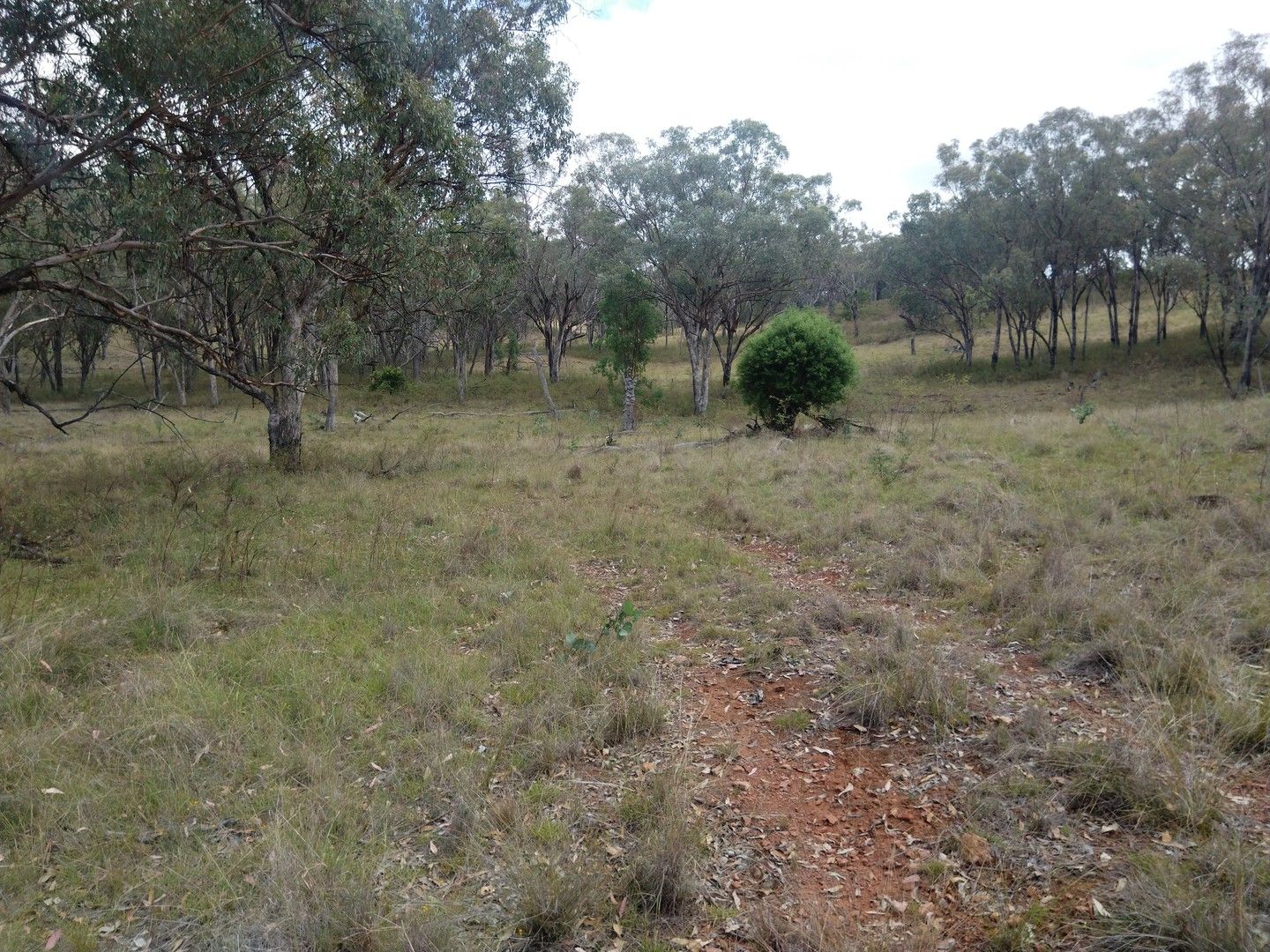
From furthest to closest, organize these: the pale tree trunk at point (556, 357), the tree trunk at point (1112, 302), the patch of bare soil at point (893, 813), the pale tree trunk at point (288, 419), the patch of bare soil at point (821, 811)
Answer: the pale tree trunk at point (556, 357), the tree trunk at point (1112, 302), the pale tree trunk at point (288, 419), the patch of bare soil at point (821, 811), the patch of bare soil at point (893, 813)

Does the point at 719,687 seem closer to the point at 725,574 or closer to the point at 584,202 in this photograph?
the point at 725,574

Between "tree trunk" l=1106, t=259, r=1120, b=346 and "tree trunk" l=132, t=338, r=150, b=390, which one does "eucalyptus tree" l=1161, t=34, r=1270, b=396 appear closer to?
"tree trunk" l=1106, t=259, r=1120, b=346

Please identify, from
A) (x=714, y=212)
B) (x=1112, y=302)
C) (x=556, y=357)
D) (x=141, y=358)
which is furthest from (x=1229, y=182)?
(x=141, y=358)

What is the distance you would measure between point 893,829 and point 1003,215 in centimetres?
4330

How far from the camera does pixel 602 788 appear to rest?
4.03m

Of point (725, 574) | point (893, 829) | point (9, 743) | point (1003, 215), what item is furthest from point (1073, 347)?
point (9, 743)

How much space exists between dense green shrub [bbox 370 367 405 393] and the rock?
3656 cm

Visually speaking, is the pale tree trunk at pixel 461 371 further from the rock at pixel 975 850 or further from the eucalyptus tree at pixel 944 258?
the rock at pixel 975 850

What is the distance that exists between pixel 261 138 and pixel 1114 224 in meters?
39.0

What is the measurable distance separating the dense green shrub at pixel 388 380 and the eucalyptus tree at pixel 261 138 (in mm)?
21921

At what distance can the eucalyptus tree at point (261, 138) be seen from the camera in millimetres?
7617

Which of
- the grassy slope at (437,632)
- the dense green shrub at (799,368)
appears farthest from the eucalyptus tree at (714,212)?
the grassy slope at (437,632)

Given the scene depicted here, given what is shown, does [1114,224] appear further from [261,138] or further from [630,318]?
[261,138]

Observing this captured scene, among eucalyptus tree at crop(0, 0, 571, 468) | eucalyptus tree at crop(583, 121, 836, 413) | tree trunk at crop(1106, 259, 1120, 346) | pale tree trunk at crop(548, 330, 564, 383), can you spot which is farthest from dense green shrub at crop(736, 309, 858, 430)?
tree trunk at crop(1106, 259, 1120, 346)
